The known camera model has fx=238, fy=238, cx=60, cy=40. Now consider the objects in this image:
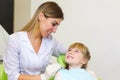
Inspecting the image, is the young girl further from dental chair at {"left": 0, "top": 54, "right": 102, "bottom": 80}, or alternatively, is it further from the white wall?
the white wall

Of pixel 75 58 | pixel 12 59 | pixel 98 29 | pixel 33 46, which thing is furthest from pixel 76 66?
pixel 98 29

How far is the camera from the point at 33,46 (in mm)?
1538

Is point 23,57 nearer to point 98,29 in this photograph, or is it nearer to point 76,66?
point 76,66

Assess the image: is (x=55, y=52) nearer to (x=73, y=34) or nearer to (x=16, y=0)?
(x=73, y=34)

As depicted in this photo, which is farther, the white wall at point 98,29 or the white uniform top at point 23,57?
the white wall at point 98,29

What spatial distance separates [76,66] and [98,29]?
636mm

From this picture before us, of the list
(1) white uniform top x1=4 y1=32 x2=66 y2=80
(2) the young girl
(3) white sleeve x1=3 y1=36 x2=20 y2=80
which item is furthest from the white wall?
(3) white sleeve x1=3 y1=36 x2=20 y2=80

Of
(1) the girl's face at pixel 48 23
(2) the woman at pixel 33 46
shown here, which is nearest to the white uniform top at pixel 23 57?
(2) the woman at pixel 33 46

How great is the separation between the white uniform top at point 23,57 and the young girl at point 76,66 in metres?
0.15

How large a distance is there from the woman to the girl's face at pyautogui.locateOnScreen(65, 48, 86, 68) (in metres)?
0.14

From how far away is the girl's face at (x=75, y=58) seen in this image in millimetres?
1578

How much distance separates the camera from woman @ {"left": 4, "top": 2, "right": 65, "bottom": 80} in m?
1.46

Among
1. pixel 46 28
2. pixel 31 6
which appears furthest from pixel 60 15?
pixel 31 6

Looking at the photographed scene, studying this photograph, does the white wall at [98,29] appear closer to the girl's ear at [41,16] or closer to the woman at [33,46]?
the woman at [33,46]
